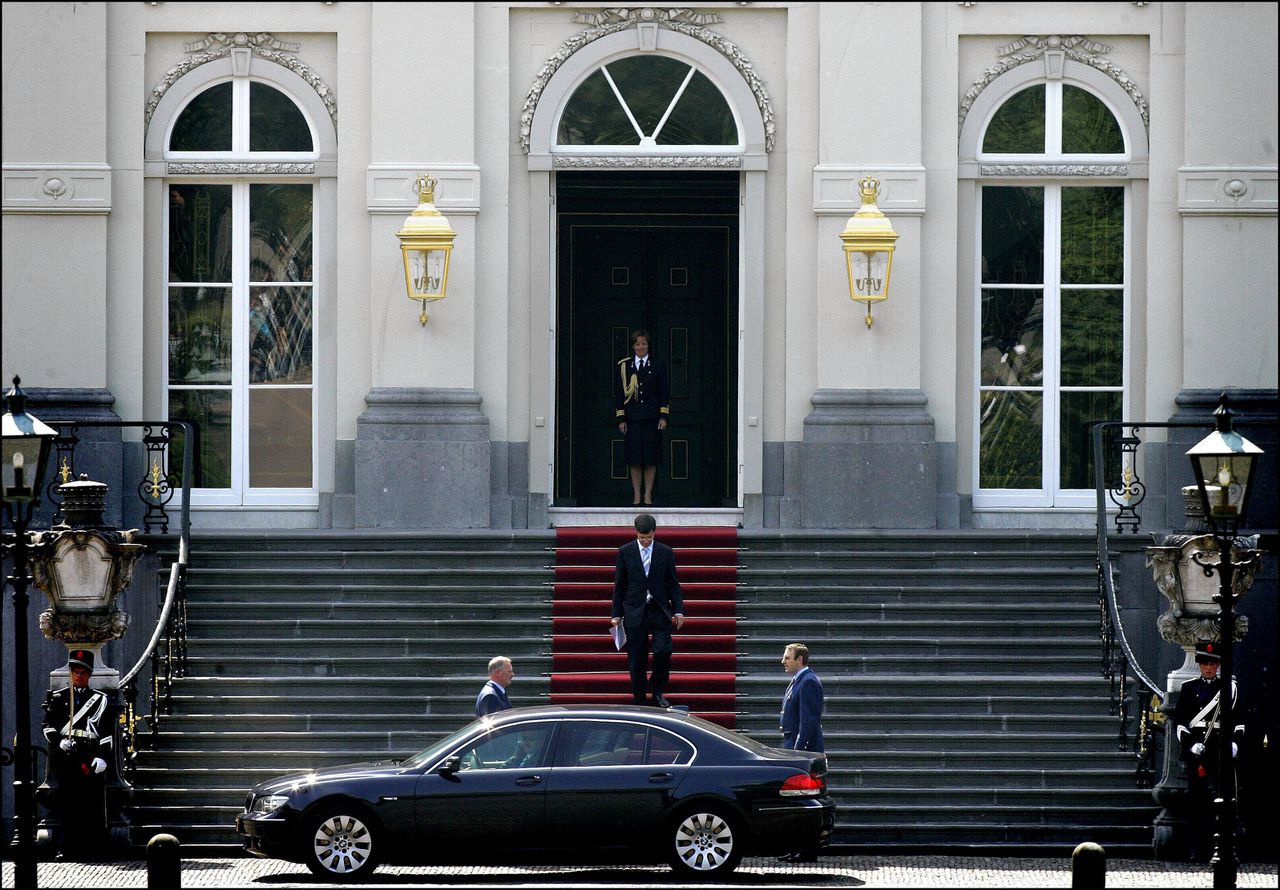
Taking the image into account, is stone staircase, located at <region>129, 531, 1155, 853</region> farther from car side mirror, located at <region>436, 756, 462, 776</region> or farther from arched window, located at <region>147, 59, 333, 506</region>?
car side mirror, located at <region>436, 756, 462, 776</region>

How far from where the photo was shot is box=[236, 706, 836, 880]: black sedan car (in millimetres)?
15992

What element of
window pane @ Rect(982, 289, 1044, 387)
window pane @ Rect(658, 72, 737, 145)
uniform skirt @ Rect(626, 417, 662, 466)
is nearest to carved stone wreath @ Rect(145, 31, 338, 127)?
window pane @ Rect(658, 72, 737, 145)

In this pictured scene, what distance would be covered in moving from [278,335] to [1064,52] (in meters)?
9.61

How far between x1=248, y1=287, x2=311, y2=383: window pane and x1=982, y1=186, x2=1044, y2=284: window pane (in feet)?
25.9

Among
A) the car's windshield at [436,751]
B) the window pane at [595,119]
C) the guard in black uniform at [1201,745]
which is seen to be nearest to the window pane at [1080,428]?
the window pane at [595,119]

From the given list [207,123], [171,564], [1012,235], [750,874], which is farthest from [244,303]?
[750,874]

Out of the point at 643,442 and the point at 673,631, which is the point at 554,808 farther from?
the point at 643,442

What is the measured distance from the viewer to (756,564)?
2209 centimetres

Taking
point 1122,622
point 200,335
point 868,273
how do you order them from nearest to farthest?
point 1122,622
point 868,273
point 200,335

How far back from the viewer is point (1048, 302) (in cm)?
2470

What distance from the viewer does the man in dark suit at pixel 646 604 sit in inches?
760

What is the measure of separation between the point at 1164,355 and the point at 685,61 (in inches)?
253

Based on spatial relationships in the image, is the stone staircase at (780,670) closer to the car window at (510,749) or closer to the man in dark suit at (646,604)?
the man in dark suit at (646,604)

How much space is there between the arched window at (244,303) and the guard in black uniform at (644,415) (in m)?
3.69
